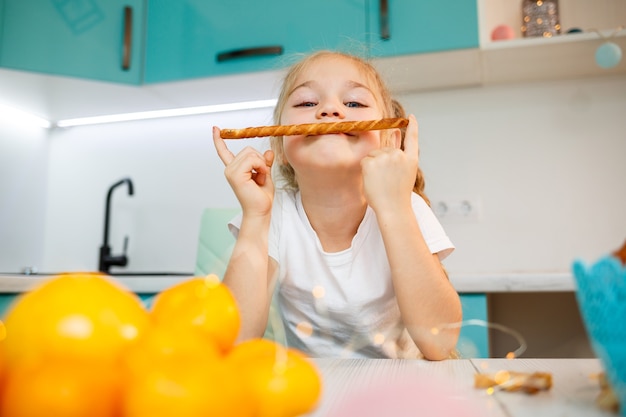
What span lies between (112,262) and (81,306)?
1650 mm

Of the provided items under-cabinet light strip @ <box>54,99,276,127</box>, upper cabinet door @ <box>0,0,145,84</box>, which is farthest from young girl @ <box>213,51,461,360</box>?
upper cabinet door @ <box>0,0,145,84</box>

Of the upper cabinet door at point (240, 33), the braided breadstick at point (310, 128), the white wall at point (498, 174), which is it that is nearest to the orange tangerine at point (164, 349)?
the braided breadstick at point (310, 128)

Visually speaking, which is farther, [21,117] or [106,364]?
[21,117]

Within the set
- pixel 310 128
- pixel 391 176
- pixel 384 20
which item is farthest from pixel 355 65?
pixel 384 20

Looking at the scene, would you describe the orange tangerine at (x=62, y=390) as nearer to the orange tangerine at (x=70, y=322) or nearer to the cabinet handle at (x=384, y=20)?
the orange tangerine at (x=70, y=322)

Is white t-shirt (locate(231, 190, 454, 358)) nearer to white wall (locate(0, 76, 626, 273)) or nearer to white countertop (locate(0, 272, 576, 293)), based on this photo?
white countertop (locate(0, 272, 576, 293))

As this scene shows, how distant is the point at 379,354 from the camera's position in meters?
0.71

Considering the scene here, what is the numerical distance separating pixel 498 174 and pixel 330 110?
92 centimetres

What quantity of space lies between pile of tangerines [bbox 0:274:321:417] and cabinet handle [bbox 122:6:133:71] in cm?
150

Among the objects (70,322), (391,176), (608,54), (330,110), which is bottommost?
(70,322)

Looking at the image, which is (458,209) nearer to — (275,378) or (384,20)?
(384,20)

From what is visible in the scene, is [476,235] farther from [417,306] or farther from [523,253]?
[417,306]

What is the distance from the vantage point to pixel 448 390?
30 centimetres

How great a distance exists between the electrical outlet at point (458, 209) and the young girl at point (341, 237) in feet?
1.91
